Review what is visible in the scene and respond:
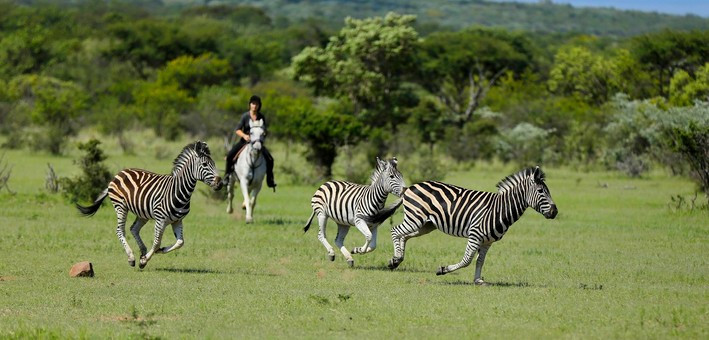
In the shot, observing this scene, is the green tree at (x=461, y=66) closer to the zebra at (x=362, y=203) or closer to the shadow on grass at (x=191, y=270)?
the zebra at (x=362, y=203)

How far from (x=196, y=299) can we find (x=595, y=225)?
36.0ft

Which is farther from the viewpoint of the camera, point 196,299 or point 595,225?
point 595,225

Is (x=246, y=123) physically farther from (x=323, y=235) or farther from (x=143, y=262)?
(x=143, y=262)

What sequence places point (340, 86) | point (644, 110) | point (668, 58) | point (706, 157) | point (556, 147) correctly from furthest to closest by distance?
point (668, 58)
point (340, 86)
point (556, 147)
point (644, 110)
point (706, 157)

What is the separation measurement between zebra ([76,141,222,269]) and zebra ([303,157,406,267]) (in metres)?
1.53

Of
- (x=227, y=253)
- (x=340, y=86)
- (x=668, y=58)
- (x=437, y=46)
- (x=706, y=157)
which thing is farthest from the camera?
(x=437, y=46)

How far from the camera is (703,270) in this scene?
575 inches

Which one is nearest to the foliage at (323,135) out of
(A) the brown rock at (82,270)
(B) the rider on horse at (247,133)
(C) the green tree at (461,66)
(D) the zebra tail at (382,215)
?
(B) the rider on horse at (247,133)

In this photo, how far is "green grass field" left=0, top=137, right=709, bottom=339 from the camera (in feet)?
33.4

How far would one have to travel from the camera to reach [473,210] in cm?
1285

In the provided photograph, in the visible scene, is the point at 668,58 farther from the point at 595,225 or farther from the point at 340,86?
the point at 595,225

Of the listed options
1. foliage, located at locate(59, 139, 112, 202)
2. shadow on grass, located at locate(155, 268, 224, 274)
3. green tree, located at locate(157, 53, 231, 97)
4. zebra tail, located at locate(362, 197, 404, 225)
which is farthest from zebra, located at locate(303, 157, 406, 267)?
green tree, located at locate(157, 53, 231, 97)

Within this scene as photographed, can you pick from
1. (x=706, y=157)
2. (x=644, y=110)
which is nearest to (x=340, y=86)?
A: (x=644, y=110)

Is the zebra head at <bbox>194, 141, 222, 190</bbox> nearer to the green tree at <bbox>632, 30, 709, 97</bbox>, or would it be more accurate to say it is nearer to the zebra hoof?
the zebra hoof
